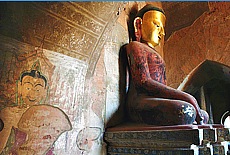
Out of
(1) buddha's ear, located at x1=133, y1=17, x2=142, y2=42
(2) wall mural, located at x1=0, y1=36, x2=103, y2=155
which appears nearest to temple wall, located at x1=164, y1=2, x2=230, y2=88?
(1) buddha's ear, located at x1=133, y1=17, x2=142, y2=42

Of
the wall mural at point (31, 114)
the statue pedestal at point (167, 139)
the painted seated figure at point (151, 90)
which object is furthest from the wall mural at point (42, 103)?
the painted seated figure at point (151, 90)

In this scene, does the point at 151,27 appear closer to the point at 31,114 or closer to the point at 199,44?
the point at 199,44

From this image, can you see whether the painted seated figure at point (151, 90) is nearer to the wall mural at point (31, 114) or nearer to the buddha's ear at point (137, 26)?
the buddha's ear at point (137, 26)

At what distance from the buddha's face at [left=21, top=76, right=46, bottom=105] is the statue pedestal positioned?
0.68 m

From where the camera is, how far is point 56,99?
1.14 m

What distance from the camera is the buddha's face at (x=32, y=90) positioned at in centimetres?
96

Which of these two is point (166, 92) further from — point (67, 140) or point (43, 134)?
point (43, 134)

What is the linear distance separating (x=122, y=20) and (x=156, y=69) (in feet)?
1.93

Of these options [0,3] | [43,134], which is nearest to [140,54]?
[43,134]

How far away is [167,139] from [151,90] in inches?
17.5

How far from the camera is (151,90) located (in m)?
1.64

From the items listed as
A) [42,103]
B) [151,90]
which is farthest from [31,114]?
[151,90]

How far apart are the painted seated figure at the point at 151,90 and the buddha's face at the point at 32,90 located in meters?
0.82

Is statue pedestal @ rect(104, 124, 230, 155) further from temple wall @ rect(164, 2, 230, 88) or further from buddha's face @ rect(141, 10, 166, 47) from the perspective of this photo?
temple wall @ rect(164, 2, 230, 88)
